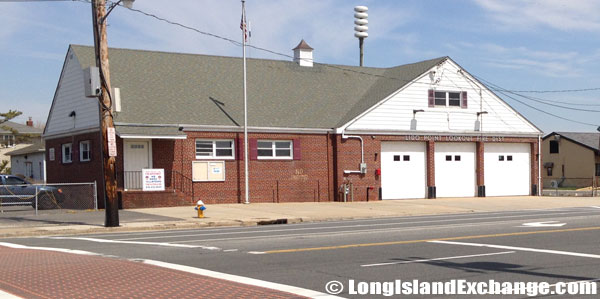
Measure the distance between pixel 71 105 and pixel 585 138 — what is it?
50154 mm

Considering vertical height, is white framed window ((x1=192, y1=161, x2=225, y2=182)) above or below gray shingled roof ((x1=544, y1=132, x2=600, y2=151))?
below

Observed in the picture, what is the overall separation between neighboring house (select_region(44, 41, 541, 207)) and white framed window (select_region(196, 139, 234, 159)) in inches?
1.8

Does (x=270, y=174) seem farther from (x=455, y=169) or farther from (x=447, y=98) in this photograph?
(x=447, y=98)

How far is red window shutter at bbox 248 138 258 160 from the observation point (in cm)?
3166

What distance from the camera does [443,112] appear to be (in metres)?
36.7

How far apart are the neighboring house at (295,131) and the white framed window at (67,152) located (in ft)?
0.32

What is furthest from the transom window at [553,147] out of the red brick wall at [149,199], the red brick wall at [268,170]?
the red brick wall at [149,199]

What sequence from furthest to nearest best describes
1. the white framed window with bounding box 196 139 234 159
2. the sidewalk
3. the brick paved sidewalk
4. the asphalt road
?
1. the white framed window with bounding box 196 139 234 159
2. the sidewalk
3. the asphalt road
4. the brick paved sidewalk

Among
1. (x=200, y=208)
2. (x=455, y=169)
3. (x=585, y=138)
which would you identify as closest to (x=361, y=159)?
(x=455, y=169)

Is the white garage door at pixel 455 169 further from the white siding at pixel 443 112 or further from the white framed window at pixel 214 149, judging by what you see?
the white framed window at pixel 214 149

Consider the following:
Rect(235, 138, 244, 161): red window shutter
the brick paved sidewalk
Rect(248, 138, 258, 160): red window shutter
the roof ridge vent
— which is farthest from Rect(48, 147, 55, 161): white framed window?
the brick paved sidewalk

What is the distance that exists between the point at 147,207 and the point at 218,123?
5.24 m

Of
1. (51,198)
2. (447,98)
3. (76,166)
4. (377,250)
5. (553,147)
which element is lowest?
(377,250)

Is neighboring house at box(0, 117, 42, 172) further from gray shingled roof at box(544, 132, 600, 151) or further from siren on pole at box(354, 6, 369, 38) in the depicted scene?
gray shingled roof at box(544, 132, 600, 151)
